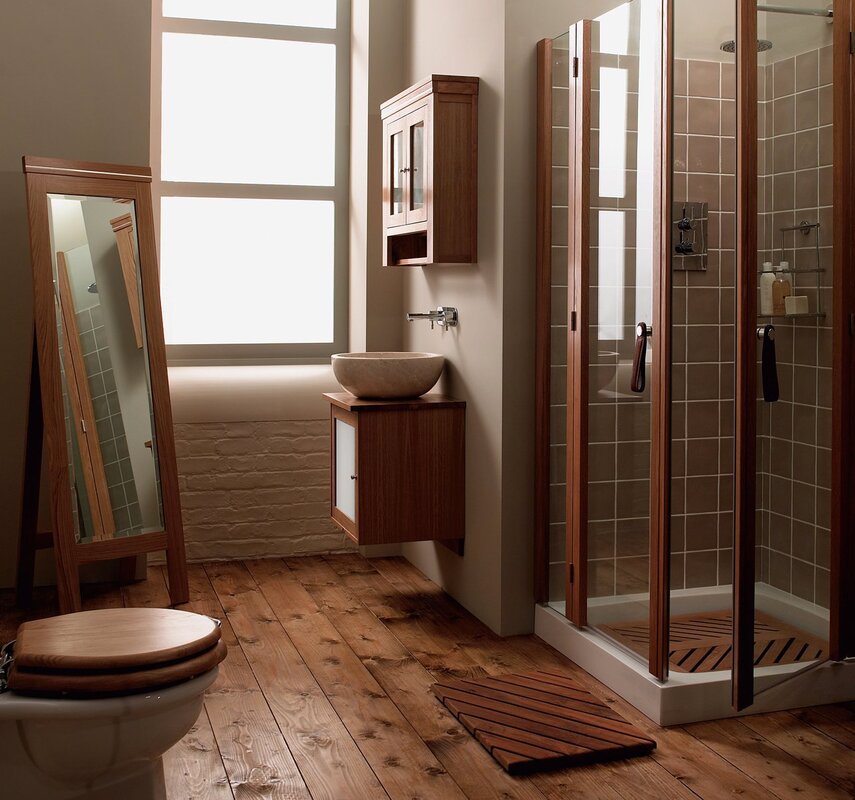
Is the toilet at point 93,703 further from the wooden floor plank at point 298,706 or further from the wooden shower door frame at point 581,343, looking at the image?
the wooden shower door frame at point 581,343

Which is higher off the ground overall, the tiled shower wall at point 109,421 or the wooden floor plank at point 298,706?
the tiled shower wall at point 109,421

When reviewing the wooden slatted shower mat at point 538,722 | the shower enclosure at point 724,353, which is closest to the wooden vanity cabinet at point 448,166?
the shower enclosure at point 724,353

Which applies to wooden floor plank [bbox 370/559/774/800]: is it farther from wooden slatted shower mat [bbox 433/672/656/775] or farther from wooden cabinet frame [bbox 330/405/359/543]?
wooden cabinet frame [bbox 330/405/359/543]

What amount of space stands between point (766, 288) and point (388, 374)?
1.57 m

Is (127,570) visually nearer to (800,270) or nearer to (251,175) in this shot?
(251,175)

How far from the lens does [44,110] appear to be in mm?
4191

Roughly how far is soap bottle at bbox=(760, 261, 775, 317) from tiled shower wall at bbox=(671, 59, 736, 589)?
0.07 m

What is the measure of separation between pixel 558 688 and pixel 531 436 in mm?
907

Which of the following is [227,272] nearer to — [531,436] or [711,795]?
[531,436]

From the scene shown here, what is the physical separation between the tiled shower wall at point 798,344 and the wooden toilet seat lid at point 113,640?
59.4 inches

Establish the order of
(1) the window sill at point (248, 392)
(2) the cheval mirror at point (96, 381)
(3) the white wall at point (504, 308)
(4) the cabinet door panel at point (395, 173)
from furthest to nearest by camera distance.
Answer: (1) the window sill at point (248, 392) < (4) the cabinet door panel at point (395, 173) < (2) the cheval mirror at point (96, 381) < (3) the white wall at point (504, 308)

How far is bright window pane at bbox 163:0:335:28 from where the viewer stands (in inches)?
189

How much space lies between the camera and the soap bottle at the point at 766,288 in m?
2.72

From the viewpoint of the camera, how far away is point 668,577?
9.46 feet
